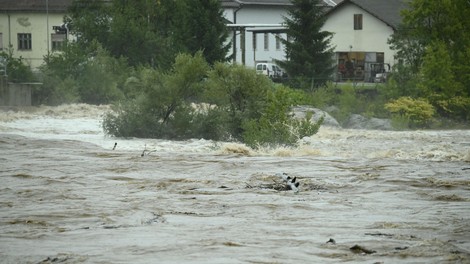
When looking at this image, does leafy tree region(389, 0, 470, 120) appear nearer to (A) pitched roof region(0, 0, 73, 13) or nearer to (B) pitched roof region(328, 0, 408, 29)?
(B) pitched roof region(328, 0, 408, 29)

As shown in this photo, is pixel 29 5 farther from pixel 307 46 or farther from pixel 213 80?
pixel 213 80

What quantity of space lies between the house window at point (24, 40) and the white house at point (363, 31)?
24.8 m

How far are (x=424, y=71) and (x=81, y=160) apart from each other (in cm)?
2394

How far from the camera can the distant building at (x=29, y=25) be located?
87.6 m

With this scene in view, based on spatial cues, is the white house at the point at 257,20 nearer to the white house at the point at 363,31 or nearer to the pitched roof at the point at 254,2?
the pitched roof at the point at 254,2

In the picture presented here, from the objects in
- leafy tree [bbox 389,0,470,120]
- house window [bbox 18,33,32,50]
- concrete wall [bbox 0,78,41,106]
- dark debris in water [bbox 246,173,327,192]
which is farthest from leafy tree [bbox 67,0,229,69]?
dark debris in water [bbox 246,173,327,192]

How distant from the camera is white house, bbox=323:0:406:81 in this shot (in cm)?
7831

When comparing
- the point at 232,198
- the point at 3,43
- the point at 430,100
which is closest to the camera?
the point at 232,198

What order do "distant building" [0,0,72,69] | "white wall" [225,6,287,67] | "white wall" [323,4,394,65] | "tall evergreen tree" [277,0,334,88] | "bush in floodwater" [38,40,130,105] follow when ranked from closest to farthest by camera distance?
"tall evergreen tree" [277,0,334,88], "bush in floodwater" [38,40,130,105], "white wall" [323,4,394,65], "distant building" [0,0,72,69], "white wall" [225,6,287,67]

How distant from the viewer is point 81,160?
32688 mm

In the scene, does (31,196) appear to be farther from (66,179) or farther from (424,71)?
(424,71)

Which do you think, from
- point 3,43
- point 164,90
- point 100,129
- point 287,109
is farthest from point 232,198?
point 3,43

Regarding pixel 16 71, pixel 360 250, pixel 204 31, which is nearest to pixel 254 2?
pixel 204 31

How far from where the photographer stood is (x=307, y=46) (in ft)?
192
